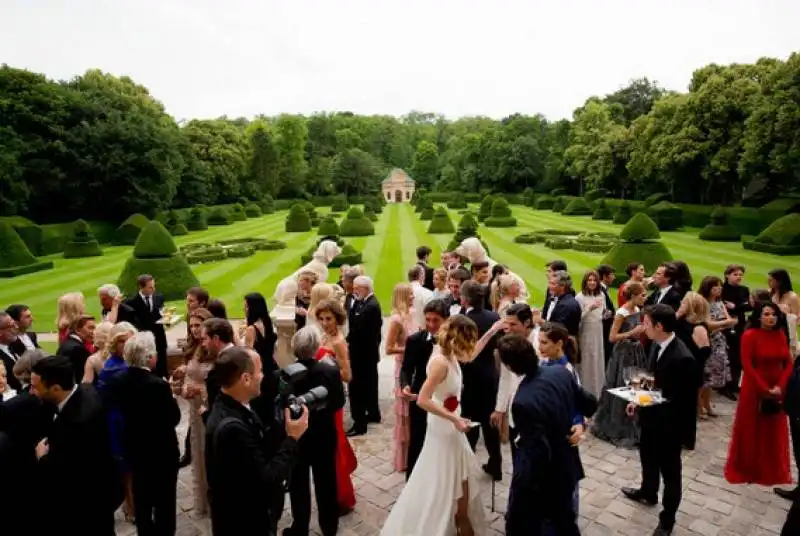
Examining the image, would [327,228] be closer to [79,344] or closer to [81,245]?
[81,245]

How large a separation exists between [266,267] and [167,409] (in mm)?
18847

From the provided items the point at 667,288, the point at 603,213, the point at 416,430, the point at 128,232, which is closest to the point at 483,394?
the point at 416,430

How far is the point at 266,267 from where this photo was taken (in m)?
22.9

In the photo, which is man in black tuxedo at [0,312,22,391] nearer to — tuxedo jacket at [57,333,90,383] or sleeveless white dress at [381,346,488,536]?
tuxedo jacket at [57,333,90,383]

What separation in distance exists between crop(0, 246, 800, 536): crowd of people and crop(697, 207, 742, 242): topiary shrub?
80.1 feet

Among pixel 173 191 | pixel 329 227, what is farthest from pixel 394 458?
pixel 173 191

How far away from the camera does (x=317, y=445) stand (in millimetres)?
4742

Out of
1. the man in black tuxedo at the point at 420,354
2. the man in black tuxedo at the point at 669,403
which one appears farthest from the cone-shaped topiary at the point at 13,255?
the man in black tuxedo at the point at 669,403

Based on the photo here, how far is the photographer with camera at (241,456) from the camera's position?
125 inches

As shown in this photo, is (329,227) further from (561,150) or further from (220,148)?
(561,150)

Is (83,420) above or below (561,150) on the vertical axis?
below

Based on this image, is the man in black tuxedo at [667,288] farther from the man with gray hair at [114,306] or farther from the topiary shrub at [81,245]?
the topiary shrub at [81,245]

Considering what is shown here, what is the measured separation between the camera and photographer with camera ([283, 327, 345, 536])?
440 cm

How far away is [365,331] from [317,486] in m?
2.84
